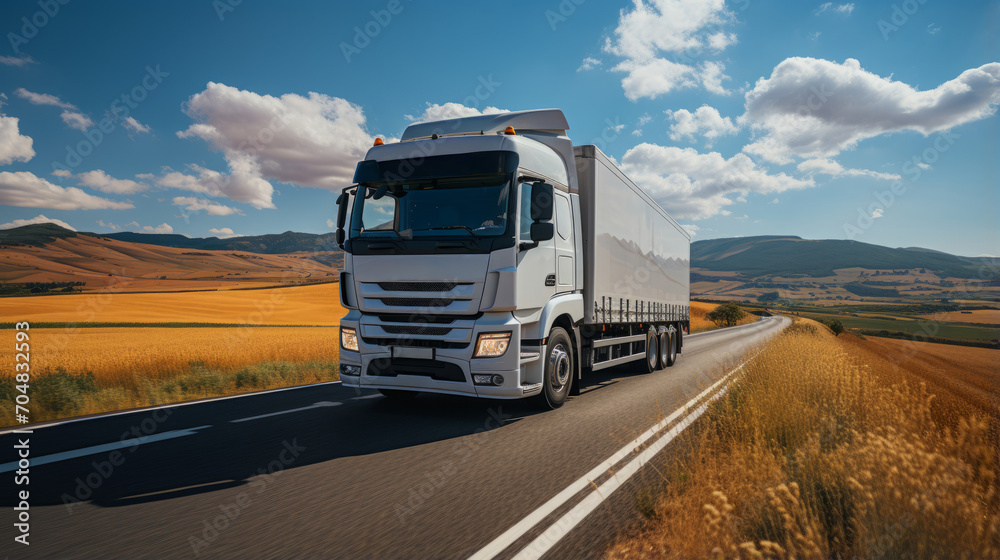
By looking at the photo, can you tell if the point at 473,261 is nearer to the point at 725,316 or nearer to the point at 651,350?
the point at 651,350

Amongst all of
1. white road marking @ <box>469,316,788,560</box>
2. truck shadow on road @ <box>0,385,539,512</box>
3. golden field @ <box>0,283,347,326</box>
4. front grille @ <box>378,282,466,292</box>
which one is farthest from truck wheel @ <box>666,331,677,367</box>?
golden field @ <box>0,283,347,326</box>

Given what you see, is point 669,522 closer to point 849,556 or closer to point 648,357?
point 849,556

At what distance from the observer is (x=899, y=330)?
179 feet

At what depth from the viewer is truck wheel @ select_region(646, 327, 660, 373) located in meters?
12.2

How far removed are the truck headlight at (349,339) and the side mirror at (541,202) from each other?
2.73 meters

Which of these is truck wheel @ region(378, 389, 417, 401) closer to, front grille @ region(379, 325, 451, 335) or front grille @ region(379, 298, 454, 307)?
front grille @ region(379, 325, 451, 335)

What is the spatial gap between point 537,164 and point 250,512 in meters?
5.27

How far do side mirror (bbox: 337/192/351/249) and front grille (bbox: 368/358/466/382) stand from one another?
1685 mm

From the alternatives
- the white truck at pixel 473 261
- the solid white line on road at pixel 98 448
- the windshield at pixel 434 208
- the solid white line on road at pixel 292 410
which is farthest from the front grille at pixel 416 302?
the solid white line on road at pixel 98 448

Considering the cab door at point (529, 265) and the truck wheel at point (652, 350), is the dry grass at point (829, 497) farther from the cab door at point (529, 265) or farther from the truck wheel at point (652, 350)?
the truck wheel at point (652, 350)

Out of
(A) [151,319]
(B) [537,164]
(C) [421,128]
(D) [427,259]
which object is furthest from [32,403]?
(A) [151,319]

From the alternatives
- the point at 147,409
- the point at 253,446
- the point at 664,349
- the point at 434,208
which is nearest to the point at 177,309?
the point at 147,409

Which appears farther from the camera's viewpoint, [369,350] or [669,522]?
[369,350]

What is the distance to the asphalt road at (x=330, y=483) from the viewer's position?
3178 mm
